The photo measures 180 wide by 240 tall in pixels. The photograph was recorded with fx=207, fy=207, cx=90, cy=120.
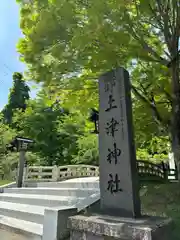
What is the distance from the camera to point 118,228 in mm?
2846

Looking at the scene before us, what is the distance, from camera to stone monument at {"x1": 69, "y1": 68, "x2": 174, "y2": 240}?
2857mm

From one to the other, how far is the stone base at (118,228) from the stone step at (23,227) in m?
1.58

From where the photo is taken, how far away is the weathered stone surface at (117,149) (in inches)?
133

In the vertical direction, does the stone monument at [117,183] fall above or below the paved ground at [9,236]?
above

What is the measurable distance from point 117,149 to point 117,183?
0.58 m

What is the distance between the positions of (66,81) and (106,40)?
7.40 ft

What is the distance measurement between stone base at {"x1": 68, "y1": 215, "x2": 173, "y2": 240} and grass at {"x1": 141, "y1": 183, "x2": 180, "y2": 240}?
1.32 metres

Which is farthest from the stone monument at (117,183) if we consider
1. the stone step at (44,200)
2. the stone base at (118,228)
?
the stone step at (44,200)

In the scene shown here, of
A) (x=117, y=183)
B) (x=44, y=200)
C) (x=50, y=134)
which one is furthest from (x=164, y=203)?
(x=50, y=134)

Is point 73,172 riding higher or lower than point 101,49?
lower

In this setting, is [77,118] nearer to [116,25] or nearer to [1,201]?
[1,201]

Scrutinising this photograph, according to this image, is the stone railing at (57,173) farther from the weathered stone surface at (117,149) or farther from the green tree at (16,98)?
the green tree at (16,98)

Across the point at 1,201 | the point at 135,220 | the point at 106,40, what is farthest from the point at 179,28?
the point at 1,201

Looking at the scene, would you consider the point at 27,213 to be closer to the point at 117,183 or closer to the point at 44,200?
the point at 44,200
